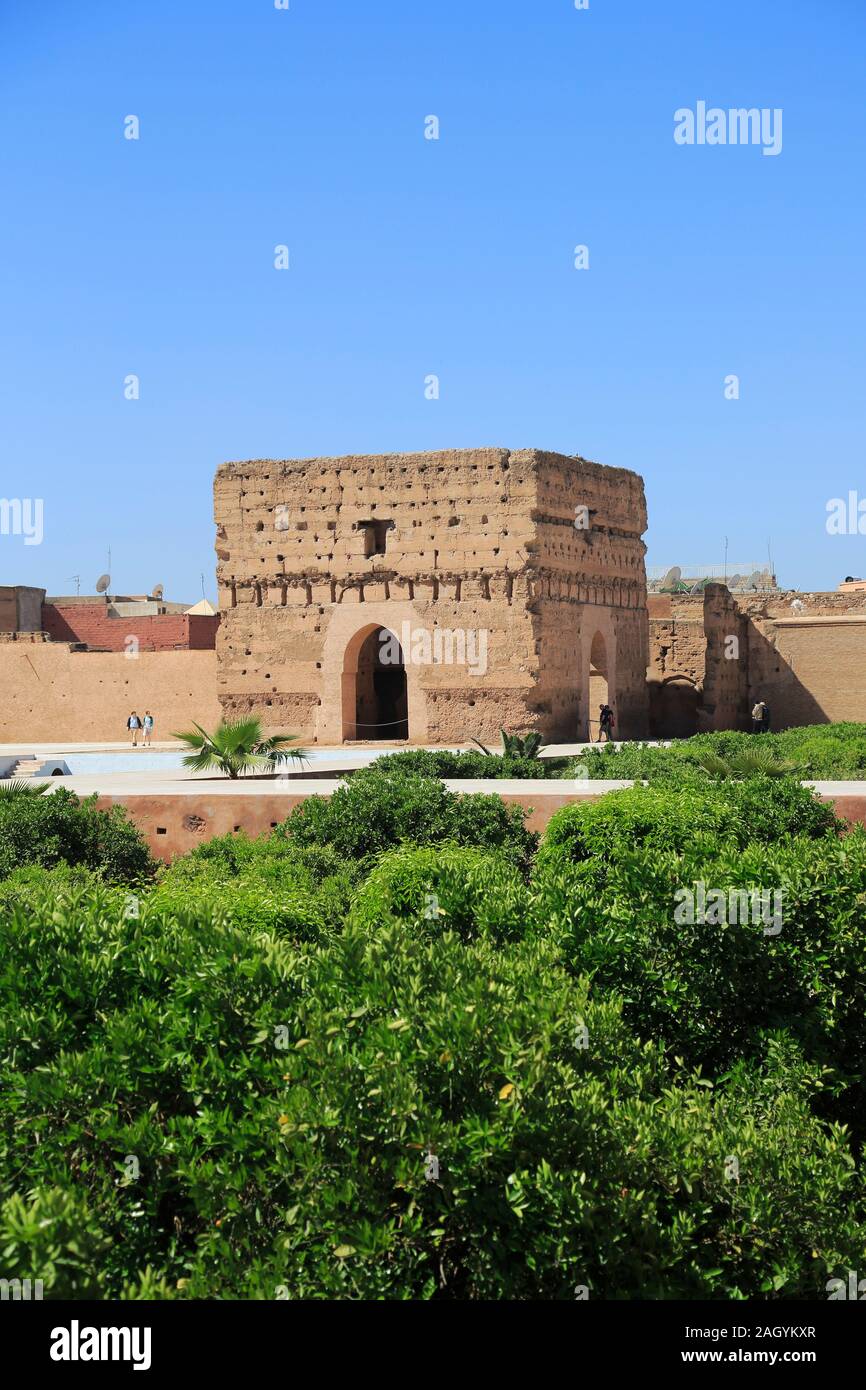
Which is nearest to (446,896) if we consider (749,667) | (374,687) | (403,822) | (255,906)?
(255,906)

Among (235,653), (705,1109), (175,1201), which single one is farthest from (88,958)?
(235,653)

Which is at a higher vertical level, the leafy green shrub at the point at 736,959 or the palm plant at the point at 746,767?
the palm plant at the point at 746,767

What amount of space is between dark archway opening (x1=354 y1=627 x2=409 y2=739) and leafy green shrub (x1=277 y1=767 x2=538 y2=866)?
1432 centimetres

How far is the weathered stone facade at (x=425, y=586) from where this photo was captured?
24.2 metres

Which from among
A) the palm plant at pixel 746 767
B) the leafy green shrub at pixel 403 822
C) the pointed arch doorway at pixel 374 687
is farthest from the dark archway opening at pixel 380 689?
the leafy green shrub at pixel 403 822

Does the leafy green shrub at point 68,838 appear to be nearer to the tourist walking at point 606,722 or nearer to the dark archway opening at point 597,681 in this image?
the tourist walking at point 606,722

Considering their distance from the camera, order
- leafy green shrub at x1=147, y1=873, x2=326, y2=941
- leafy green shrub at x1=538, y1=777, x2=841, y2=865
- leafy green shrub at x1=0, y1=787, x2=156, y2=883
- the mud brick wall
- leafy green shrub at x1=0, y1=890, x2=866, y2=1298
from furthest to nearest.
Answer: the mud brick wall < leafy green shrub at x1=0, y1=787, x2=156, y2=883 < leafy green shrub at x1=538, y1=777, x2=841, y2=865 < leafy green shrub at x1=147, y1=873, x2=326, y2=941 < leafy green shrub at x1=0, y1=890, x2=866, y2=1298

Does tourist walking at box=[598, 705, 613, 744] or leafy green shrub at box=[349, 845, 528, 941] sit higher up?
tourist walking at box=[598, 705, 613, 744]

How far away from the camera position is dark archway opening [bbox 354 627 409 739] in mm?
26969

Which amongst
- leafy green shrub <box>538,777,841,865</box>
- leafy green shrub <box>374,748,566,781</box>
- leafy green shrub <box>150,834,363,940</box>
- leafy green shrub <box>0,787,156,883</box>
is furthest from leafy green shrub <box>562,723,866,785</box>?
leafy green shrub <box>0,787,156,883</box>

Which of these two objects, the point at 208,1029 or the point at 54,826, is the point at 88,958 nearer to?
the point at 208,1029

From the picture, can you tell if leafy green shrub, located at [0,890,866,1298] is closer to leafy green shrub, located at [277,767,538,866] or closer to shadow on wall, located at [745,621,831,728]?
leafy green shrub, located at [277,767,538,866]

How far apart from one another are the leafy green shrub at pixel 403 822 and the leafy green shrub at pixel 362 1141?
5.06 m

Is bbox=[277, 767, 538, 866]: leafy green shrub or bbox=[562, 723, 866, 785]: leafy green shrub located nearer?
bbox=[277, 767, 538, 866]: leafy green shrub
